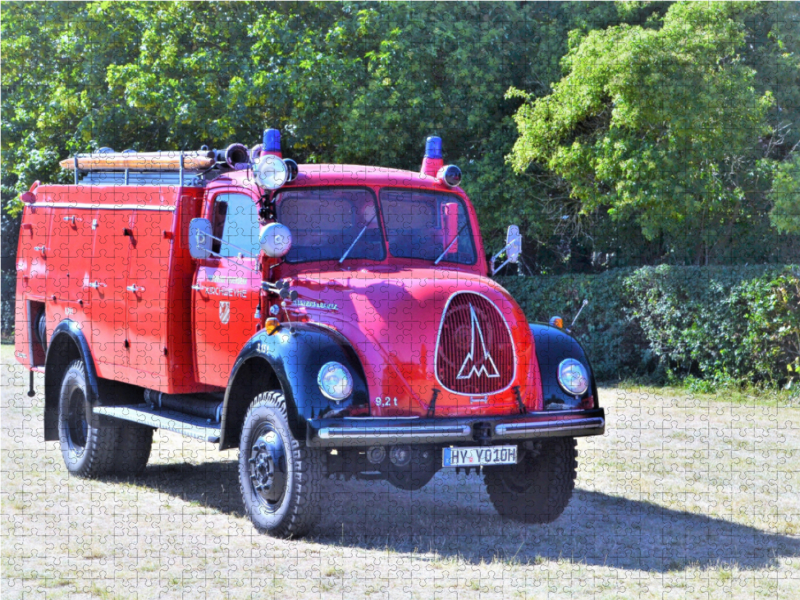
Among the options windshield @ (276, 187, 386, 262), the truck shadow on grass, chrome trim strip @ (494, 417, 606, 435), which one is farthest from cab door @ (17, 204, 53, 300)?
chrome trim strip @ (494, 417, 606, 435)

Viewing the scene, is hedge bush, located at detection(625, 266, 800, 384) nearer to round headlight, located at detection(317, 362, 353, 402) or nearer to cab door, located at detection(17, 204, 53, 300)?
cab door, located at detection(17, 204, 53, 300)

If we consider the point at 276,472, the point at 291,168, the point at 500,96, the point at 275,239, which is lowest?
the point at 276,472

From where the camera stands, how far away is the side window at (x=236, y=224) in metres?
8.95

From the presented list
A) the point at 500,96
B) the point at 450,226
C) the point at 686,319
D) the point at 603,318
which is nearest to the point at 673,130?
the point at 686,319

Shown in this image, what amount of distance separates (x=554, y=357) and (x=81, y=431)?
5.18 m

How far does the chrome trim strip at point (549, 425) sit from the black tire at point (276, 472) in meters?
1.30

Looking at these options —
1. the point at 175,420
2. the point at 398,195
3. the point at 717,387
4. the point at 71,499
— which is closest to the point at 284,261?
A: the point at 398,195

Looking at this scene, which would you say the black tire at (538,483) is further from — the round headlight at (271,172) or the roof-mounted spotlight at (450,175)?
the round headlight at (271,172)

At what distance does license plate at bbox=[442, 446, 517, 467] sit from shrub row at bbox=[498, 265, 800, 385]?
8979 mm

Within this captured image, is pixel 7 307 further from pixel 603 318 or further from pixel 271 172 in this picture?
pixel 271 172

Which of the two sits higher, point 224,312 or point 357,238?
point 357,238

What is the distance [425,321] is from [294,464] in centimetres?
135

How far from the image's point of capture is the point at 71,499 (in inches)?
373

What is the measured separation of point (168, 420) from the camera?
948 cm
